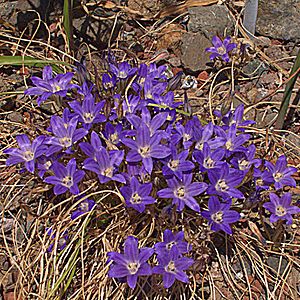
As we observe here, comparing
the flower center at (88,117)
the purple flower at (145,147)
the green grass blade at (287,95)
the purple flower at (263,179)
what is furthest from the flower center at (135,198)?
the green grass blade at (287,95)

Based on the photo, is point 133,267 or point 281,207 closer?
point 133,267

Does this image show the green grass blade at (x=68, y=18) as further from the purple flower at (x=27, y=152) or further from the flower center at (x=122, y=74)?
the purple flower at (x=27, y=152)

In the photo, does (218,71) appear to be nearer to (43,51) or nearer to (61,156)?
(43,51)

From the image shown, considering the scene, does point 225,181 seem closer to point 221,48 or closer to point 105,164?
point 105,164

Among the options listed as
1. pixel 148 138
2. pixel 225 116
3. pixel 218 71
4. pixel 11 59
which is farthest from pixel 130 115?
pixel 218 71

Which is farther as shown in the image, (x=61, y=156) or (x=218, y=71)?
(x=218, y=71)

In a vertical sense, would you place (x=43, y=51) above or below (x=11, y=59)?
below

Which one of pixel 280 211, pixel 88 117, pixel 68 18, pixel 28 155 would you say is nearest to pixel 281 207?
pixel 280 211
